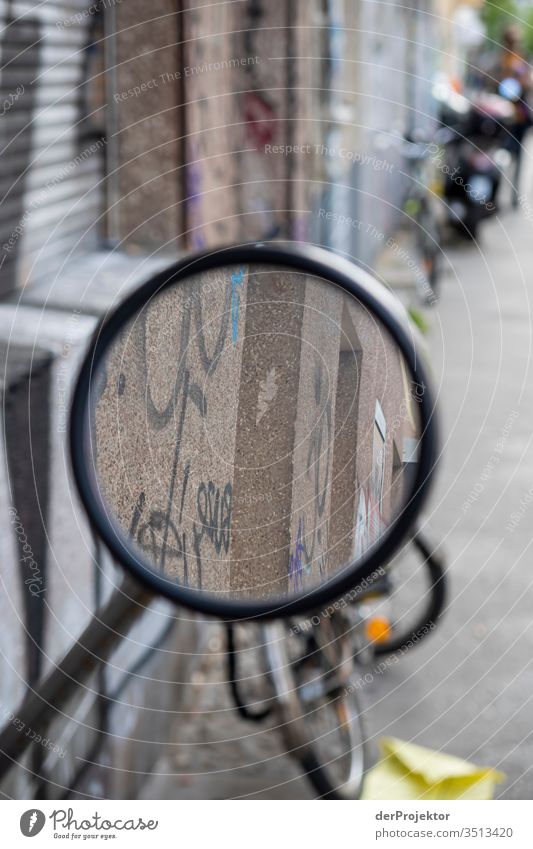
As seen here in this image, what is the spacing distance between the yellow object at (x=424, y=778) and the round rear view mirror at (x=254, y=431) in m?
0.60

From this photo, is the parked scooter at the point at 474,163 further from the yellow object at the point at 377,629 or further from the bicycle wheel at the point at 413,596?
the yellow object at the point at 377,629

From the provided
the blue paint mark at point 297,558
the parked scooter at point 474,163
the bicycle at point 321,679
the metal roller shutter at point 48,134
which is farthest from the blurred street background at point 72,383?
the parked scooter at point 474,163

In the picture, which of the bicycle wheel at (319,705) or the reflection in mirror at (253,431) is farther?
the bicycle wheel at (319,705)

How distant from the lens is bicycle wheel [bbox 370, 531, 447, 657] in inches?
132

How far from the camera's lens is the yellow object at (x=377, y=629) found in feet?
10.6

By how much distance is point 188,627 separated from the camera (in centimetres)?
322

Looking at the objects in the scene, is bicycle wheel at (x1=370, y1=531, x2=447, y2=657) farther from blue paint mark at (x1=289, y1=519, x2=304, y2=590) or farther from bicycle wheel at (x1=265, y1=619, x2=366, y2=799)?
blue paint mark at (x1=289, y1=519, x2=304, y2=590)

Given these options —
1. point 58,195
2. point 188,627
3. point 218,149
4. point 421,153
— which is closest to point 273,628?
point 188,627

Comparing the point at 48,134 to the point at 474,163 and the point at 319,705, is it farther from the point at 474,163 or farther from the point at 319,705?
the point at 474,163

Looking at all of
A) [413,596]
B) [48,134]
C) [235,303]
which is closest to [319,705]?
[413,596]

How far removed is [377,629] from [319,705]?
470 mm

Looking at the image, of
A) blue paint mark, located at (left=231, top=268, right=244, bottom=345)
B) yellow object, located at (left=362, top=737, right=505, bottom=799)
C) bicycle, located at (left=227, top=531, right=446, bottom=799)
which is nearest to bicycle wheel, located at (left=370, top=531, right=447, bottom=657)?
bicycle, located at (left=227, top=531, right=446, bottom=799)

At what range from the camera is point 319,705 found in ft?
9.35

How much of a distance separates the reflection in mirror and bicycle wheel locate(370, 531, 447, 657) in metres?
2.18
